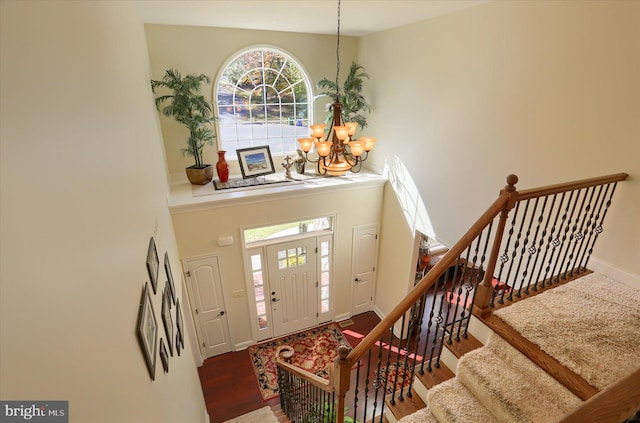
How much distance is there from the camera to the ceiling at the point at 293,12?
3258mm

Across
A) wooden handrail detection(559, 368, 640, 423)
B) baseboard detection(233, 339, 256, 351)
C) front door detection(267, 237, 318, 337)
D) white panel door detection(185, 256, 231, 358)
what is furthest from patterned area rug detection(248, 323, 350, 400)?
wooden handrail detection(559, 368, 640, 423)

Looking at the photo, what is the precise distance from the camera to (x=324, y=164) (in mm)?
2785

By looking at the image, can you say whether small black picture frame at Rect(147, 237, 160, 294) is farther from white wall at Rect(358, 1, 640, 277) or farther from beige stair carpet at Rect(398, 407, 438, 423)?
white wall at Rect(358, 1, 640, 277)

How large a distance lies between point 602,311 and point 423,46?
136 inches

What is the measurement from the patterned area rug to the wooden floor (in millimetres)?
113

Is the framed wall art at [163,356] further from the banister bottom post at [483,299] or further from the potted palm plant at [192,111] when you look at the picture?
the potted palm plant at [192,111]

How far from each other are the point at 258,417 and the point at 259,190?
3.09 m

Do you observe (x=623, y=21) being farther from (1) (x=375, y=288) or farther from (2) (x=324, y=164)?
(1) (x=375, y=288)

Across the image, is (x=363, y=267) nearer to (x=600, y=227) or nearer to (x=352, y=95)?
(x=352, y=95)

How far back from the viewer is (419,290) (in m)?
1.92

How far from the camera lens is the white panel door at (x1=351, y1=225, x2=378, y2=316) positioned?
18.3 ft

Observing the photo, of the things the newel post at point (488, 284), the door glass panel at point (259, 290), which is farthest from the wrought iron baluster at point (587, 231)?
the door glass panel at point (259, 290)

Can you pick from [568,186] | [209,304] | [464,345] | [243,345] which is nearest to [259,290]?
[209,304]

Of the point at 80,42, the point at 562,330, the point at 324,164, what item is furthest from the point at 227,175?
the point at 562,330
